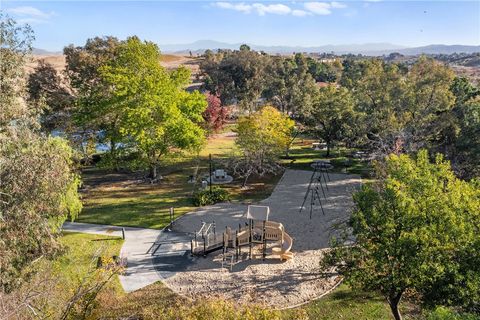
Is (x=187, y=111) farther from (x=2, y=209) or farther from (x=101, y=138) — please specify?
(x=2, y=209)

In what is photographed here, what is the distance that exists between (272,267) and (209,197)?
1053cm

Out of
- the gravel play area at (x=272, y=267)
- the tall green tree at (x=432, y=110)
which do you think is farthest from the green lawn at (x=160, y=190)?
the tall green tree at (x=432, y=110)

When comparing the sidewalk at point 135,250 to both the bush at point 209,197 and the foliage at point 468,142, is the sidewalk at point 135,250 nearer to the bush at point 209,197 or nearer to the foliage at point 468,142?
the bush at point 209,197

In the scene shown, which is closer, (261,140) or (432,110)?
(261,140)

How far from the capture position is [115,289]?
17.6 m

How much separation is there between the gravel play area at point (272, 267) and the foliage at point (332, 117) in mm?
9339

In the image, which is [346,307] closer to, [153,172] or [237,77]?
[153,172]

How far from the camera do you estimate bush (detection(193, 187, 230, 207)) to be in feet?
94.8

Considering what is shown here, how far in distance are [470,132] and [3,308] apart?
30.5 meters

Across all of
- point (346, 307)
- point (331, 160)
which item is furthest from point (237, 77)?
point (346, 307)

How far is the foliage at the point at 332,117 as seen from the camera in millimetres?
36188

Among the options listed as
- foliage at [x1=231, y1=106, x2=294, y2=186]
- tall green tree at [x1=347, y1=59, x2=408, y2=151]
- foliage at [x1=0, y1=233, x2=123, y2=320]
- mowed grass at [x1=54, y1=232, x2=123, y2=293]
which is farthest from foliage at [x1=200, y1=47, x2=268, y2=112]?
foliage at [x1=0, y1=233, x2=123, y2=320]

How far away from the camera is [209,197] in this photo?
29.4 metres

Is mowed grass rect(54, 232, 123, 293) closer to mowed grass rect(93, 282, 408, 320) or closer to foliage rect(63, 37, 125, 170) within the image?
mowed grass rect(93, 282, 408, 320)
